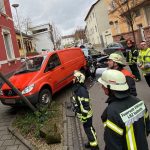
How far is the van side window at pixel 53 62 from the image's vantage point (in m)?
9.56

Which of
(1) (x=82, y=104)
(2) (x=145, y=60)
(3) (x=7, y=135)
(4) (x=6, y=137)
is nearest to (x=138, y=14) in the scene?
(2) (x=145, y=60)

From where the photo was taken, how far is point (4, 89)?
8.79m

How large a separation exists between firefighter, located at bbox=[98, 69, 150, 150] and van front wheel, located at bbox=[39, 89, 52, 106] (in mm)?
5932

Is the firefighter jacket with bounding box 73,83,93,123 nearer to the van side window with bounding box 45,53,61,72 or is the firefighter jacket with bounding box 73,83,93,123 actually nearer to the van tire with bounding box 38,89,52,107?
the van tire with bounding box 38,89,52,107

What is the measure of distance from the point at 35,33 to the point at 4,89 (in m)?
70.9

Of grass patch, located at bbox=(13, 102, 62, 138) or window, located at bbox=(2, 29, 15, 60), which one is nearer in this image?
grass patch, located at bbox=(13, 102, 62, 138)

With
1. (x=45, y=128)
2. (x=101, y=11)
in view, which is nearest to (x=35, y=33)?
(x=101, y=11)

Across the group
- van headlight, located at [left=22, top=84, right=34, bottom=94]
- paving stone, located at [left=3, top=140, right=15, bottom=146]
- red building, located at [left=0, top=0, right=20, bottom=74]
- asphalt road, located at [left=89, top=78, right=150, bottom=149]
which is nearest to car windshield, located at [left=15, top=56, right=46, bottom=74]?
van headlight, located at [left=22, top=84, right=34, bottom=94]

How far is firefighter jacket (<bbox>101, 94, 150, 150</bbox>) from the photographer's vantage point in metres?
2.64

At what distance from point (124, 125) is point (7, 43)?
19.5m

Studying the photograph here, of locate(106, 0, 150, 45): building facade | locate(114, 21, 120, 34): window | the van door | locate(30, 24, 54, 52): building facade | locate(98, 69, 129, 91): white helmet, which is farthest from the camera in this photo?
locate(30, 24, 54, 52): building facade

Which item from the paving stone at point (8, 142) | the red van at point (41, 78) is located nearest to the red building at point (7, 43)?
the red van at point (41, 78)

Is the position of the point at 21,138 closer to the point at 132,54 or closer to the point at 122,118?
the point at 122,118

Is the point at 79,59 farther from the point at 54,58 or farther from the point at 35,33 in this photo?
the point at 35,33
